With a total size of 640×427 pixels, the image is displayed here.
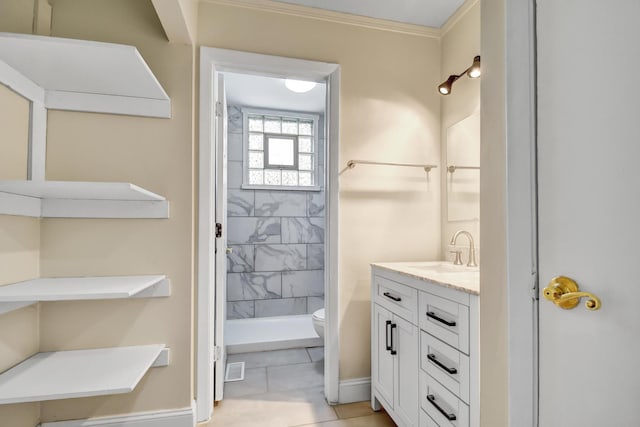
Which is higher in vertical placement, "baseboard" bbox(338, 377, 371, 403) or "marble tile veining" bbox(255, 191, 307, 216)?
"marble tile veining" bbox(255, 191, 307, 216)

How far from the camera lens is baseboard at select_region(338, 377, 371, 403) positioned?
1.99m

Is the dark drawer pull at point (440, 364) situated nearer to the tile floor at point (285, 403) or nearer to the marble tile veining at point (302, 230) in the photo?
the tile floor at point (285, 403)

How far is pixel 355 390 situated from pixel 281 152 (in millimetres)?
2563

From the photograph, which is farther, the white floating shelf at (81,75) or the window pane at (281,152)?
the window pane at (281,152)

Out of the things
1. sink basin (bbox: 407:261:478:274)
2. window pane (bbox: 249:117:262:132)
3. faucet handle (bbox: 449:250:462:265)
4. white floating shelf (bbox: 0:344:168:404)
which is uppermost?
window pane (bbox: 249:117:262:132)

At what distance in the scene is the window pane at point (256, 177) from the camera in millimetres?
3621

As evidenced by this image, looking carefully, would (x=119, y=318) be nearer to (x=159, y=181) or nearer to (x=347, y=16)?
(x=159, y=181)

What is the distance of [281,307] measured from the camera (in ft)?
11.9

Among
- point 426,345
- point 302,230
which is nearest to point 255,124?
point 302,230

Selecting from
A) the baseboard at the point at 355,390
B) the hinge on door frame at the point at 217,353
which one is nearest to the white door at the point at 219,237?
the hinge on door frame at the point at 217,353

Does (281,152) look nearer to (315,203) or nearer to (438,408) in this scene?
(315,203)

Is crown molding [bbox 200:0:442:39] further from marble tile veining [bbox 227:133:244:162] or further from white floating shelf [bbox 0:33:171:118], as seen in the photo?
marble tile veining [bbox 227:133:244:162]

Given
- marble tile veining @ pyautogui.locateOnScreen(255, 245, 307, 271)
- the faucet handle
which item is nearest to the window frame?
marble tile veining @ pyautogui.locateOnScreen(255, 245, 307, 271)

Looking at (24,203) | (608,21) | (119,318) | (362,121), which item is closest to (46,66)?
(24,203)
